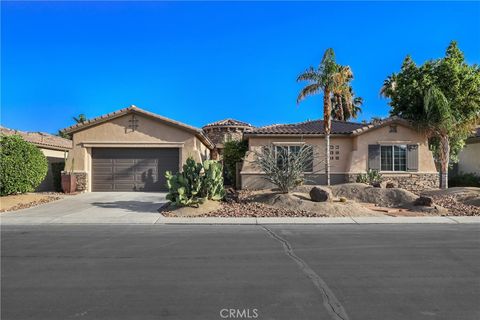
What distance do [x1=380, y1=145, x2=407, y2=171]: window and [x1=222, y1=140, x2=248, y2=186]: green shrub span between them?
7898mm

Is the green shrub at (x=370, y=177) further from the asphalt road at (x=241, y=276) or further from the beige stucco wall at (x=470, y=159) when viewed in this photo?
the asphalt road at (x=241, y=276)

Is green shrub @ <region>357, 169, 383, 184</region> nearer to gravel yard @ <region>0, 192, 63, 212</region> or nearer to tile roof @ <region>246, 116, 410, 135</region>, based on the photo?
tile roof @ <region>246, 116, 410, 135</region>

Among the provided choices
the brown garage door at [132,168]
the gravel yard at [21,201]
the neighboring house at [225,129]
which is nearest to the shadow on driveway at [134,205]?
the gravel yard at [21,201]

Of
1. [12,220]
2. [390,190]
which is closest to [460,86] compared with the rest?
[390,190]

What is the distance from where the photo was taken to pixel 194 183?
15156 mm

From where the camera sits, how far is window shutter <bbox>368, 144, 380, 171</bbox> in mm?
22823

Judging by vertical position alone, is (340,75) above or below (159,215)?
above

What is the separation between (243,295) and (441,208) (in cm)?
1229

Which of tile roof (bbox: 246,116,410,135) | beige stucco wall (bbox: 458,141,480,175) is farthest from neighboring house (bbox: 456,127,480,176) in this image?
tile roof (bbox: 246,116,410,135)

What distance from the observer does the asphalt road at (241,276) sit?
4.79m

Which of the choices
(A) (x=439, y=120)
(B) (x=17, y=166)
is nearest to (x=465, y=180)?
(A) (x=439, y=120)

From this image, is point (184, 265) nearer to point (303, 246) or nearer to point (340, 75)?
point (303, 246)

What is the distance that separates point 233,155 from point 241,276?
739 inches

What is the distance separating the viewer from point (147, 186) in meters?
22.4
